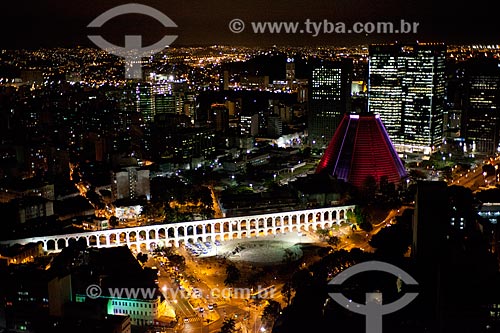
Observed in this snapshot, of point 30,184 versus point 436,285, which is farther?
point 30,184

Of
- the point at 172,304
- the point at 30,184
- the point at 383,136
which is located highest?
the point at 383,136

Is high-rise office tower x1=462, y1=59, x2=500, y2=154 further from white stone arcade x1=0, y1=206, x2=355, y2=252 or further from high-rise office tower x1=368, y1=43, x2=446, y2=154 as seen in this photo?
white stone arcade x1=0, y1=206, x2=355, y2=252

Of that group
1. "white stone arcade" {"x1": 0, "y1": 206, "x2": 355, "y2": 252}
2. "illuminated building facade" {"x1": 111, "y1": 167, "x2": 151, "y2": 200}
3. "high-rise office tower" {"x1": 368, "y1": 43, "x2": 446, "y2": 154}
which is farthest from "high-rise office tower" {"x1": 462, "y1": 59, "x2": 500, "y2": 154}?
"illuminated building facade" {"x1": 111, "y1": 167, "x2": 151, "y2": 200}

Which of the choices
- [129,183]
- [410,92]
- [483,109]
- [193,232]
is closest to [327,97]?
[410,92]

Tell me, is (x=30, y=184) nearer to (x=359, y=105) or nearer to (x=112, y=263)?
(x=112, y=263)

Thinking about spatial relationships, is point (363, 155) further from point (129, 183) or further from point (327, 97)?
point (327, 97)

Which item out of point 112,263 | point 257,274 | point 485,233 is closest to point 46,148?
point 112,263

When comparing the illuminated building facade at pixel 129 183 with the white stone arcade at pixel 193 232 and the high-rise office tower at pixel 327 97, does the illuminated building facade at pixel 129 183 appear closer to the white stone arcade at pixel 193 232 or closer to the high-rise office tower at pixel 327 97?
the white stone arcade at pixel 193 232
